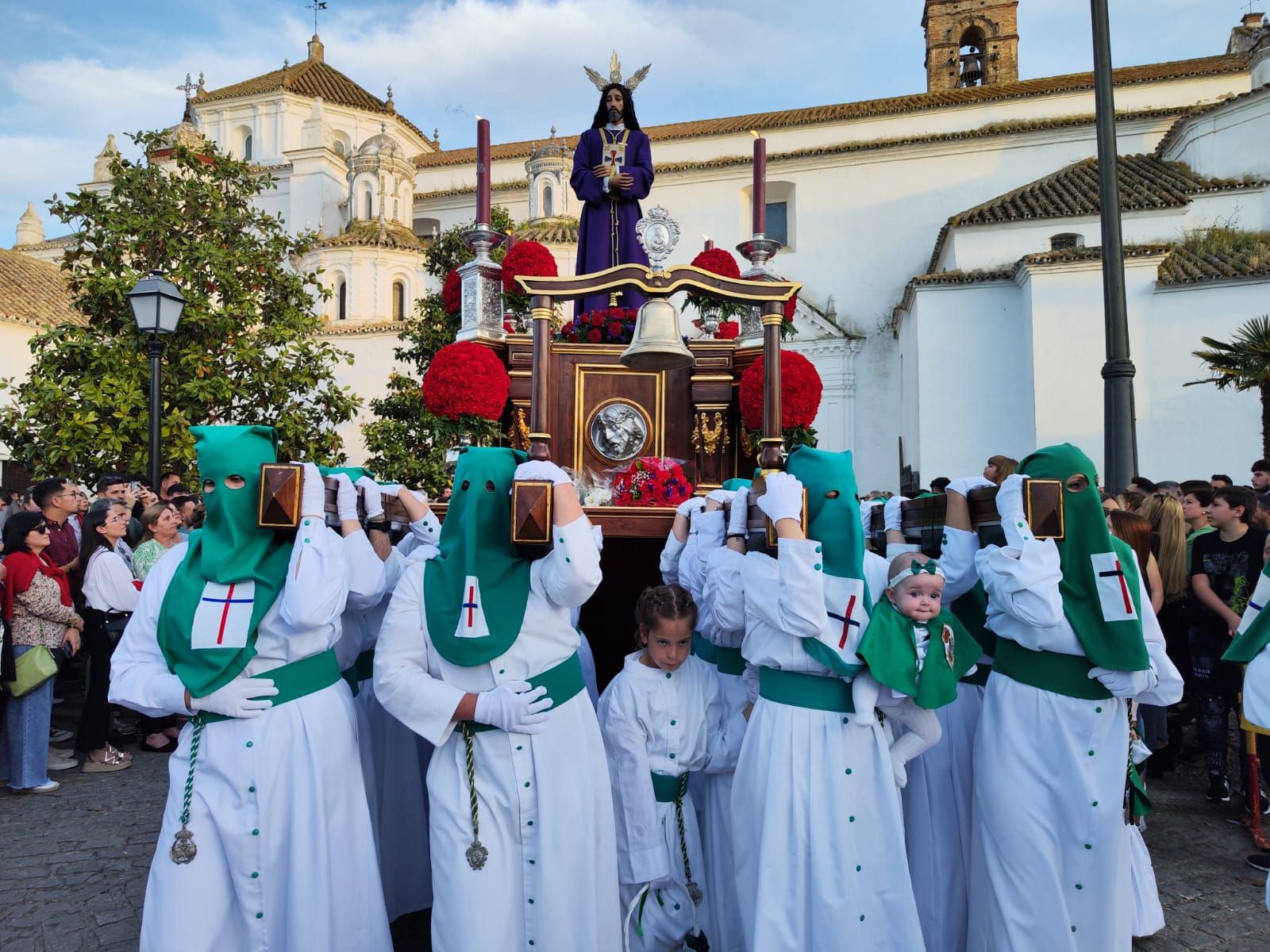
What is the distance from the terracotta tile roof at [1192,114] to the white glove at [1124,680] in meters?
20.5

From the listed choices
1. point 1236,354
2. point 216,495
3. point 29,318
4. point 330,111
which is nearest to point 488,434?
point 216,495

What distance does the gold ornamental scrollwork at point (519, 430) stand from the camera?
269 inches

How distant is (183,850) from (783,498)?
2.35 meters

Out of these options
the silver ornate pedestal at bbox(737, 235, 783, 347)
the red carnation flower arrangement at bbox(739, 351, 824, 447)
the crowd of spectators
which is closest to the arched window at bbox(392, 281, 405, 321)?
the crowd of spectators

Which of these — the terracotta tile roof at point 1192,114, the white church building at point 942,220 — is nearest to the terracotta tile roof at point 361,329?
the white church building at point 942,220

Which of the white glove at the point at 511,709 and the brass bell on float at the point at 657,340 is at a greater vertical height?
the brass bell on float at the point at 657,340

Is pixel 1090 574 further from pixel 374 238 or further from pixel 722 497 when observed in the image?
pixel 374 238

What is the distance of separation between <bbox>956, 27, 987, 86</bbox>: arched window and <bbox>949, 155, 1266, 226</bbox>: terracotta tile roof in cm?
1237

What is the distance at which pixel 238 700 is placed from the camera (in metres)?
3.27

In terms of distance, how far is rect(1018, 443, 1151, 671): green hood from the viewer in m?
3.44

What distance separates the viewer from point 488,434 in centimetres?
627

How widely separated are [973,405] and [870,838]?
1804 centimetres

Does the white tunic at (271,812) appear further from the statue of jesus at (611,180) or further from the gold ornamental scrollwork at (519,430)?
the statue of jesus at (611,180)

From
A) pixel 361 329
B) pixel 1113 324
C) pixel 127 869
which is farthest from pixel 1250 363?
pixel 361 329
